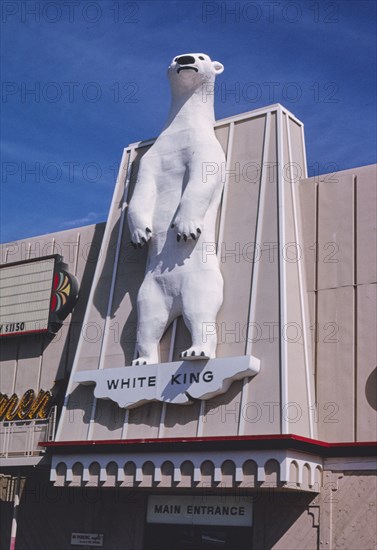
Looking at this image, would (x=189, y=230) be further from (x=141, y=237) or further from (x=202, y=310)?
(x=202, y=310)

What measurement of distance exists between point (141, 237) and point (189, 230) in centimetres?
150

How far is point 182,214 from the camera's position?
18.5 m

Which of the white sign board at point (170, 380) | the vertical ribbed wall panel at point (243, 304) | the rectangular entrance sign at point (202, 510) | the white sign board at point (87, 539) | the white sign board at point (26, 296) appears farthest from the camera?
the white sign board at point (26, 296)

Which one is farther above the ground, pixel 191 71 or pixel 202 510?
pixel 191 71

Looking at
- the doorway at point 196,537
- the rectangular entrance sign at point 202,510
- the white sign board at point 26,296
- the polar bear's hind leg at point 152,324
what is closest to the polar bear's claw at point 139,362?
the polar bear's hind leg at point 152,324

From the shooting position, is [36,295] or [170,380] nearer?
[170,380]

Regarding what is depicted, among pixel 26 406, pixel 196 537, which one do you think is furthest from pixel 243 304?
pixel 26 406

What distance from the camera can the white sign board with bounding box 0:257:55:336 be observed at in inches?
901

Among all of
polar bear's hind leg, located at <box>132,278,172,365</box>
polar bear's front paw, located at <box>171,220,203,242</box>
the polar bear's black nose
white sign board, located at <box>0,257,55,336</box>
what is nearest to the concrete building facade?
polar bear's hind leg, located at <box>132,278,172,365</box>

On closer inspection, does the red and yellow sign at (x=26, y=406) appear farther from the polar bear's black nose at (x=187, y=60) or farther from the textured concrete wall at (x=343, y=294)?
the polar bear's black nose at (x=187, y=60)

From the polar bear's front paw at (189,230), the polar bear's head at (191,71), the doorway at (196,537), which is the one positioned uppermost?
the polar bear's head at (191,71)

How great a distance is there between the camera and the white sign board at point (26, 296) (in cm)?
2288

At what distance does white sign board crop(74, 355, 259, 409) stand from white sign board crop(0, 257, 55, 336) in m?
4.36

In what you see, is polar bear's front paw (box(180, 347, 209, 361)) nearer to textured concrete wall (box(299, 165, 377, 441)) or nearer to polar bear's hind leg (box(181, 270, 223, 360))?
polar bear's hind leg (box(181, 270, 223, 360))
